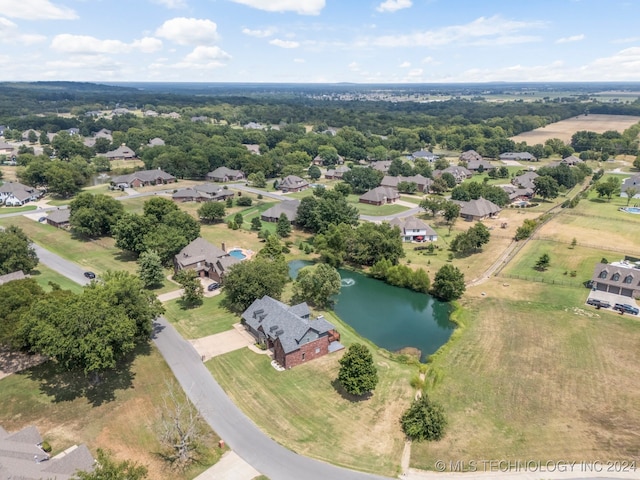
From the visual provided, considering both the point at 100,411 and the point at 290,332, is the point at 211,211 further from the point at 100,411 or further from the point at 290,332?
the point at 100,411

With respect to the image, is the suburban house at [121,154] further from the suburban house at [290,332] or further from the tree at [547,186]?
the tree at [547,186]

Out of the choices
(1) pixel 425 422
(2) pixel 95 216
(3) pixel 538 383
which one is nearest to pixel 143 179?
(2) pixel 95 216

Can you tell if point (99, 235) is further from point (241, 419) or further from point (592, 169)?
point (592, 169)

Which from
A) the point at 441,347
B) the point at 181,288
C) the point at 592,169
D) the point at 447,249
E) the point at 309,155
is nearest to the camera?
the point at 441,347

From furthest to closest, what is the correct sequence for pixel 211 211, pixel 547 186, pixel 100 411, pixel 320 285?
pixel 547 186 < pixel 211 211 < pixel 320 285 < pixel 100 411

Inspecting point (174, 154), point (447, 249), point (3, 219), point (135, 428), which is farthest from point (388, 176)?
point (135, 428)

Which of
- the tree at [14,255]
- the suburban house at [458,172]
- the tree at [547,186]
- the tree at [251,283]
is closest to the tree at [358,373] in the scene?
the tree at [251,283]
